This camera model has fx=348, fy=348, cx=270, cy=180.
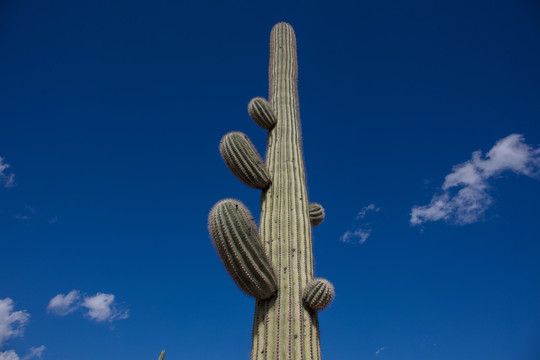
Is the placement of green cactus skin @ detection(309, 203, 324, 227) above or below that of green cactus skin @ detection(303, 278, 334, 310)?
above

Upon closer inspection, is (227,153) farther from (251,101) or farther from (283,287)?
(283,287)

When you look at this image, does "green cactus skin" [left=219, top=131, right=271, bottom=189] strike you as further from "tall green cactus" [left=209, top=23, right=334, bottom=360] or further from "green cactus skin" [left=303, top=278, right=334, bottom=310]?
"green cactus skin" [left=303, top=278, right=334, bottom=310]

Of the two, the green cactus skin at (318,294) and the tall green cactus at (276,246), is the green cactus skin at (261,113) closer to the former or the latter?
the tall green cactus at (276,246)

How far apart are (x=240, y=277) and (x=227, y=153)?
1.67 m

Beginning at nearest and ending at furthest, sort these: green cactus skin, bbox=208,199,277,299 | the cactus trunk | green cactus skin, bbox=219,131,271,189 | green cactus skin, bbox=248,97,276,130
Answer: the cactus trunk < green cactus skin, bbox=208,199,277,299 < green cactus skin, bbox=219,131,271,189 < green cactus skin, bbox=248,97,276,130

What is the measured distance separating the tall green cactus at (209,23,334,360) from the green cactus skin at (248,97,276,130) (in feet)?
0.05

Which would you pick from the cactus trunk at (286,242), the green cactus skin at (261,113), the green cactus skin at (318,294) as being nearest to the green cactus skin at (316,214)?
the cactus trunk at (286,242)

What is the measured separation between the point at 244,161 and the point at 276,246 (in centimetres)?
116

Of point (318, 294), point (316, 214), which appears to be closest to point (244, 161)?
point (316, 214)

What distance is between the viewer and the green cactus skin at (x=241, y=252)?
343cm

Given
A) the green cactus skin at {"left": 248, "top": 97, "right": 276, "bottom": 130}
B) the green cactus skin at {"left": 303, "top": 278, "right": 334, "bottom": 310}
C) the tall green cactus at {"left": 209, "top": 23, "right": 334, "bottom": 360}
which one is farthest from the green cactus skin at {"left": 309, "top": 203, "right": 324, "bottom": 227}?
the green cactus skin at {"left": 303, "top": 278, "right": 334, "bottom": 310}

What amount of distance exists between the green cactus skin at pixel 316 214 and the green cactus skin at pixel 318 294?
1.62 meters

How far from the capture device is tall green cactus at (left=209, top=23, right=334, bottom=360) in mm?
3373

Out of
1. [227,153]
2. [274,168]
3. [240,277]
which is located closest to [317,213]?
[274,168]
